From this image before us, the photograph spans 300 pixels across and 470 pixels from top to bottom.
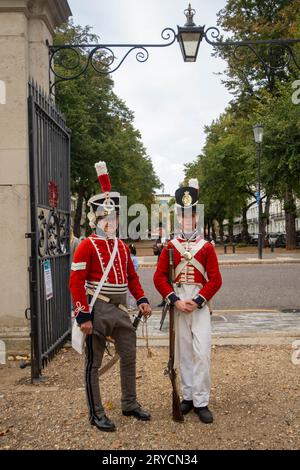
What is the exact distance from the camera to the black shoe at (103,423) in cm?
450

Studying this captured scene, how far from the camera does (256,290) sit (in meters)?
14.3

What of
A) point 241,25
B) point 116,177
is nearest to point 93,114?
point 116,177

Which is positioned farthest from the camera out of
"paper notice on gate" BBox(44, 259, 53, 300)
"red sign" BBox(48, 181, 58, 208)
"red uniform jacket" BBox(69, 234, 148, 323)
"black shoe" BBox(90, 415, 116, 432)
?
"red sign" BBox(48, 181, 58, 208)

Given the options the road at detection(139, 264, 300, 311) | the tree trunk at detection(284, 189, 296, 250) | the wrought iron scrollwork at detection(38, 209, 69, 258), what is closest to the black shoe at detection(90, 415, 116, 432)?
the wrought iron scrollwork at detection(38, 209, 69, 258)

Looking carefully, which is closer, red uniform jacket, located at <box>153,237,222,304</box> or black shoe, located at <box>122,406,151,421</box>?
black shoe, located at <box>122,406,151,421</box>

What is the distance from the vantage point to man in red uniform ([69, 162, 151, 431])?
4.65m

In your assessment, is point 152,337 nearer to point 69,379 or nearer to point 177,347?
point 69,379

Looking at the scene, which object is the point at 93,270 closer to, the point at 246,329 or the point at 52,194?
the point at 52,194

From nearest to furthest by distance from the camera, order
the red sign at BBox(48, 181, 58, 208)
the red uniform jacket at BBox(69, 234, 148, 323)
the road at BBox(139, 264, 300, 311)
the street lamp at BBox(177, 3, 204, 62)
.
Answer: the red uniform jacket at BBox(69, 234, 148, 323) < the red sign at BBox(48, 181, 58, 208) < the street lamp at BBox(177, 3, 204, 62) < the road at BBox(139, 264, 300, 311)

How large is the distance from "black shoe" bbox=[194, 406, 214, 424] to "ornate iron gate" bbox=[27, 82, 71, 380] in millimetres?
2142

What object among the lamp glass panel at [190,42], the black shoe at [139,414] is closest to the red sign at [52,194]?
the lamp glass panel at [190,42]

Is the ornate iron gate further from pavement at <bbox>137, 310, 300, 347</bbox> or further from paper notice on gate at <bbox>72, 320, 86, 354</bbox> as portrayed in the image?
paper notice on gate at <bbox>72, 320, 86, 354</bbox>

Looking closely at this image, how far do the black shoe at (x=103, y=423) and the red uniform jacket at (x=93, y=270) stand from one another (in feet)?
2.91

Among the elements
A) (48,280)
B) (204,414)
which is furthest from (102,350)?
(48,280)
